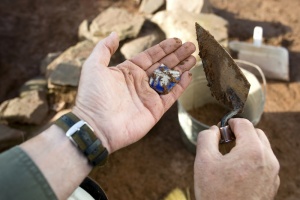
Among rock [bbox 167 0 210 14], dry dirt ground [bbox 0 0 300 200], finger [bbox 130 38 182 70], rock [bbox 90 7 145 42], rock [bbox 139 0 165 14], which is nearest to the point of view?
finger [bbox 130 38 182 70]

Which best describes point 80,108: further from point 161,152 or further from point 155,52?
point 161,152

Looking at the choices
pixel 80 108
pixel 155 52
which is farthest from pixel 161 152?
pixel 80 108

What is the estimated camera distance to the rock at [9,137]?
2.95 meters

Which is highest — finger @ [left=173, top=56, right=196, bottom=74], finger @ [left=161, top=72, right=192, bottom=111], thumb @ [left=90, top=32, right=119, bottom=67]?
thumb @ [left=90, top=32, right=119, bottom=67]

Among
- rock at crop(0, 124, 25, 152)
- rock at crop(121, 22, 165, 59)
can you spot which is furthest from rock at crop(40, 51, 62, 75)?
rock at crop(0, 124, 25, 152)

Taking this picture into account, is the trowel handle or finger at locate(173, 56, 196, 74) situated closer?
the trowel handle

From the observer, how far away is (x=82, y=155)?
5.36 feet

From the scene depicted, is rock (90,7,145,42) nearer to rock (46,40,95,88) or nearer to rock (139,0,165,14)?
rock (46,40,95,88)

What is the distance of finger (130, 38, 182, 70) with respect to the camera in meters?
2.30

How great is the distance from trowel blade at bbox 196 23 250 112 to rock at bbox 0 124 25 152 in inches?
69.9

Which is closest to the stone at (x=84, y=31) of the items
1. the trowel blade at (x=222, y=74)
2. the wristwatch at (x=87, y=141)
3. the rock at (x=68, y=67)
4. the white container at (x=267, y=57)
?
the rock at (x=68, y=67)

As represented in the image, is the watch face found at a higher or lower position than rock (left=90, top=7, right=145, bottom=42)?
lower

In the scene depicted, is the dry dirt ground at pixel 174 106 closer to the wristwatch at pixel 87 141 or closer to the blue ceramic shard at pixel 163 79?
the blue ceramic shard at pixel 163 79

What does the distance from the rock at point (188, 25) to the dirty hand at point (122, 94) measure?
4.68ft
